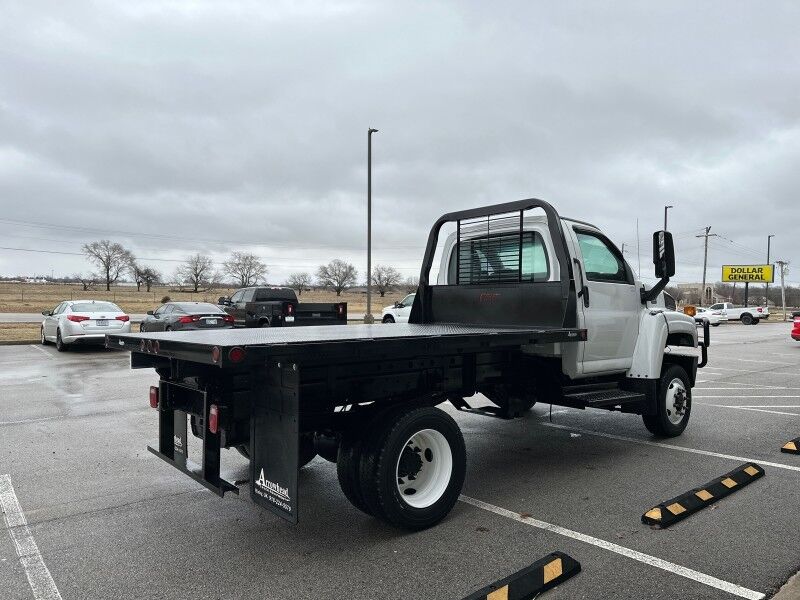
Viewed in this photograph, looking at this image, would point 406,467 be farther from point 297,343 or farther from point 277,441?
point 297,343

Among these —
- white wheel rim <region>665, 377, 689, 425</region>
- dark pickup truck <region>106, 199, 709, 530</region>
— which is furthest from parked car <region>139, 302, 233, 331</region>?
white wheel rim <region>665, 377, 689, 425</region>

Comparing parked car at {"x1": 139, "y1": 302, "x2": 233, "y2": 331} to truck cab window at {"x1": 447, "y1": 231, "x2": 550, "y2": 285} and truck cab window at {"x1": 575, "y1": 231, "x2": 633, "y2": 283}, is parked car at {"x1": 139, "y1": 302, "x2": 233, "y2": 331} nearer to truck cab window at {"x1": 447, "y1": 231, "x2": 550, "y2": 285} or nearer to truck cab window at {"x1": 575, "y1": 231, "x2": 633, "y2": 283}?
truck cab window at {"x1": 447, "y1": 231, "x2": 550, "y2": 285}

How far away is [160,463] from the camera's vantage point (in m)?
5.73

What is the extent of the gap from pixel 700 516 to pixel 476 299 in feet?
9.21

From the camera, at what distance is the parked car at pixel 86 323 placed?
52.9 feet

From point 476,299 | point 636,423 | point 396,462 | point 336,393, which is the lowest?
point 636,423

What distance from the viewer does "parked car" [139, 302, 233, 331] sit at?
18328 mm

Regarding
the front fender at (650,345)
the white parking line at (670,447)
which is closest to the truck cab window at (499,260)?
the front fender at (650,345)

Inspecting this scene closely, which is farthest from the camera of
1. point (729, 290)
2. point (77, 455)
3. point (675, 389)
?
point (729, 290)

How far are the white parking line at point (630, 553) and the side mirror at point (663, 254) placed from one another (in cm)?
296

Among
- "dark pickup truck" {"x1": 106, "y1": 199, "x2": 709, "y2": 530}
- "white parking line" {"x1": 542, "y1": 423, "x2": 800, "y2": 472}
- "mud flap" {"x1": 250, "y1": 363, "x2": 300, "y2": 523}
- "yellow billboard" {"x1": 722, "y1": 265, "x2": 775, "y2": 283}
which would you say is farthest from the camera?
"yellow billboard" {"x1": 722, "y1": 265, "x2": 775, "y2": 283}

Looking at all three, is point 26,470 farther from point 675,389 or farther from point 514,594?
point 675,389

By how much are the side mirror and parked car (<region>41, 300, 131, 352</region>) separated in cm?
1445

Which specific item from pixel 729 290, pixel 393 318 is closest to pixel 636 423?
pixel 393 318
